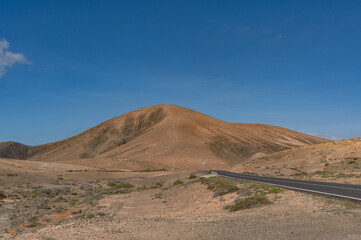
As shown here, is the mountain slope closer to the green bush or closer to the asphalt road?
the asphalt road

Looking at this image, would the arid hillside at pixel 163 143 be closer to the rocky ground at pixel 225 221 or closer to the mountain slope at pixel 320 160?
the mountain slope at pixel 320 160

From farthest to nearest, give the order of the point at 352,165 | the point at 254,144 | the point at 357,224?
the point at 254,144 → the point at 352,165 → the point at 357,224

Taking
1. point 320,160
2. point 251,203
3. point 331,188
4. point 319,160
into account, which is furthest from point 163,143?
point 251,203

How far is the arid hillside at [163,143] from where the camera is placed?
101m

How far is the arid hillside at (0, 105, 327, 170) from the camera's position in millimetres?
101062

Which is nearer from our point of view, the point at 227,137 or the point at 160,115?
the point at 227,137

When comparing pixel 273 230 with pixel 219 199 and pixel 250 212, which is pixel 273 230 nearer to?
pixel 250 212

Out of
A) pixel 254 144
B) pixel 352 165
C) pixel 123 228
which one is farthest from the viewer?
pixel 254 144

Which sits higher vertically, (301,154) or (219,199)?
(301,154)

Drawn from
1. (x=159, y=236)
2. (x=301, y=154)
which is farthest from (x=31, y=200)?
(x=301, y=154)

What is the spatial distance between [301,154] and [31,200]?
56394mm

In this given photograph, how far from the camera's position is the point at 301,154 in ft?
231

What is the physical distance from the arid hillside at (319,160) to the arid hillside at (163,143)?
31549 millimetres

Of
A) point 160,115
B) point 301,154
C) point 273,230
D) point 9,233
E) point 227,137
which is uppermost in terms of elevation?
point 160,115
